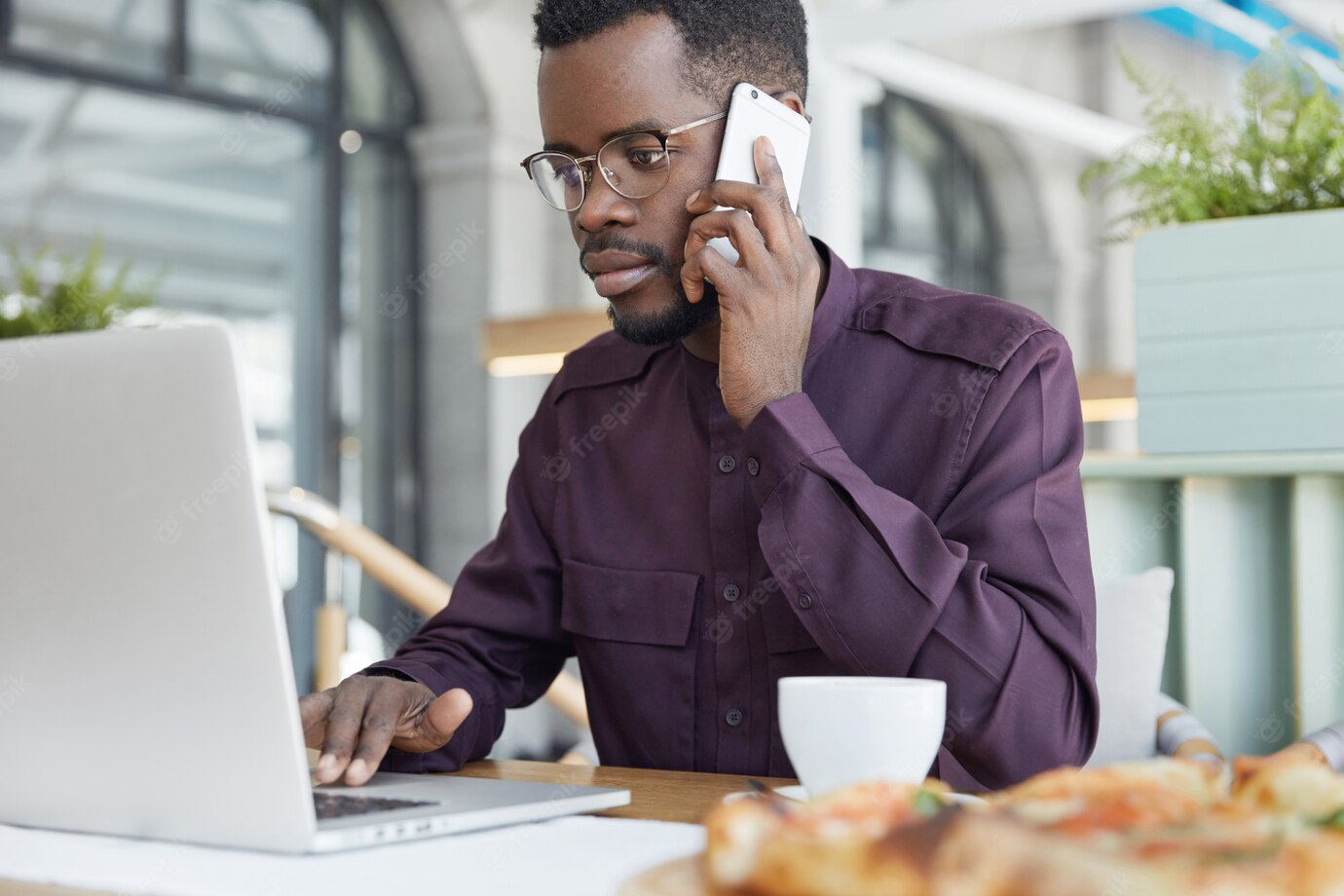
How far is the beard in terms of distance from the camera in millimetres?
1371

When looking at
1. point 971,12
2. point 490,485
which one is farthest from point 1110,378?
point 490,485

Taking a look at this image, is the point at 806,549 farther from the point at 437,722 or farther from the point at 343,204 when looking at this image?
the point at 343,204

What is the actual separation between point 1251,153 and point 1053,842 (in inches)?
61.3

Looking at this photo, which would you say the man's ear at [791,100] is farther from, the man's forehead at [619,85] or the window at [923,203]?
the window at [923,203]

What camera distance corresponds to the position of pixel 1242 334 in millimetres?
1753

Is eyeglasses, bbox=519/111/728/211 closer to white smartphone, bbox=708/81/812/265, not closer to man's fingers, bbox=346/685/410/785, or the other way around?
white smartphone, bbox=708/81/812/265

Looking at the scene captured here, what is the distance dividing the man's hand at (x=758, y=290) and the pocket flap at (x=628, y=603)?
0.89ft

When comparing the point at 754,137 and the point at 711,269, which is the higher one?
the point at 754,137

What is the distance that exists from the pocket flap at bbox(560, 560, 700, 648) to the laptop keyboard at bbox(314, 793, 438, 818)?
0.51 meters

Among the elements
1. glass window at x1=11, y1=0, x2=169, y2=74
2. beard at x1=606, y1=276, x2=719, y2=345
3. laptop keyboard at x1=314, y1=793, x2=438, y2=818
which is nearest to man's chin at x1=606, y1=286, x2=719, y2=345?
beard at x1=606, y1=276, x2=719, y2=345

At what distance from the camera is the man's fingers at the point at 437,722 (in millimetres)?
1134

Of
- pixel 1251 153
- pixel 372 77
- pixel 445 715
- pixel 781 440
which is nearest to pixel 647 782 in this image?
pixel 445 715

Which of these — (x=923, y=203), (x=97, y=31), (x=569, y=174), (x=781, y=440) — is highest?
(x=97, y=31)

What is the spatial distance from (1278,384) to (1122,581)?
307 mm
